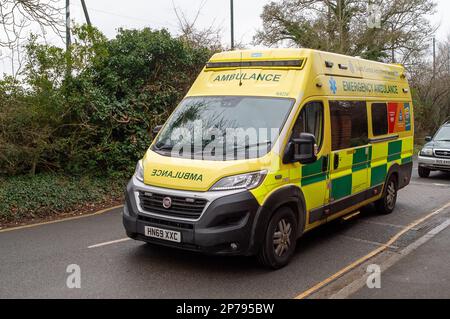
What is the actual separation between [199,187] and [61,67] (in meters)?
6.17

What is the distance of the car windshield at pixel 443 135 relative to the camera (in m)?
13.9

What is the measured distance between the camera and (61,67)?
388 inches

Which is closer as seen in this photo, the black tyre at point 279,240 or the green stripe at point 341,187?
the black tyre at point 279,240

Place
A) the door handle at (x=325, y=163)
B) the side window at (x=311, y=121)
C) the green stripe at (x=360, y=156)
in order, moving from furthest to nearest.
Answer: the green stripe at (x=360, y=156)
the door handle at (x=325, y=163)
the side window at (x=311, y=121)

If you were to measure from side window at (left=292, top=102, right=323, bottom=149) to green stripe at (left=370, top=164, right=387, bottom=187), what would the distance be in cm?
204

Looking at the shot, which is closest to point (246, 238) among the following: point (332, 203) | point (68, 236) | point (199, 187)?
point (199, 187)

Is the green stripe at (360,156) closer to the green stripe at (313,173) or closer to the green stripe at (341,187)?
the green stripe at (341,187)

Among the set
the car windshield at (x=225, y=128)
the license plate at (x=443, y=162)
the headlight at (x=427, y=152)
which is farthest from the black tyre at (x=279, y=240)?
the headlight at (x=427, y=152)

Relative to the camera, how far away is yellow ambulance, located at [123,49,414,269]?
→ 5.05m

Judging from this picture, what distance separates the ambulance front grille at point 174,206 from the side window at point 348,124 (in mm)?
2353

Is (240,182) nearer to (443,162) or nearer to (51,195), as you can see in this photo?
(51,195)

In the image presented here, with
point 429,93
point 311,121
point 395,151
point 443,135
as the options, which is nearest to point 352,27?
point 429,93

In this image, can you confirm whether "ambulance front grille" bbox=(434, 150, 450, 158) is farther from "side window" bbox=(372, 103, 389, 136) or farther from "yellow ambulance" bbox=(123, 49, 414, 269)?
"yellow ambulance" bbox=(123, 49, 414, 269)
